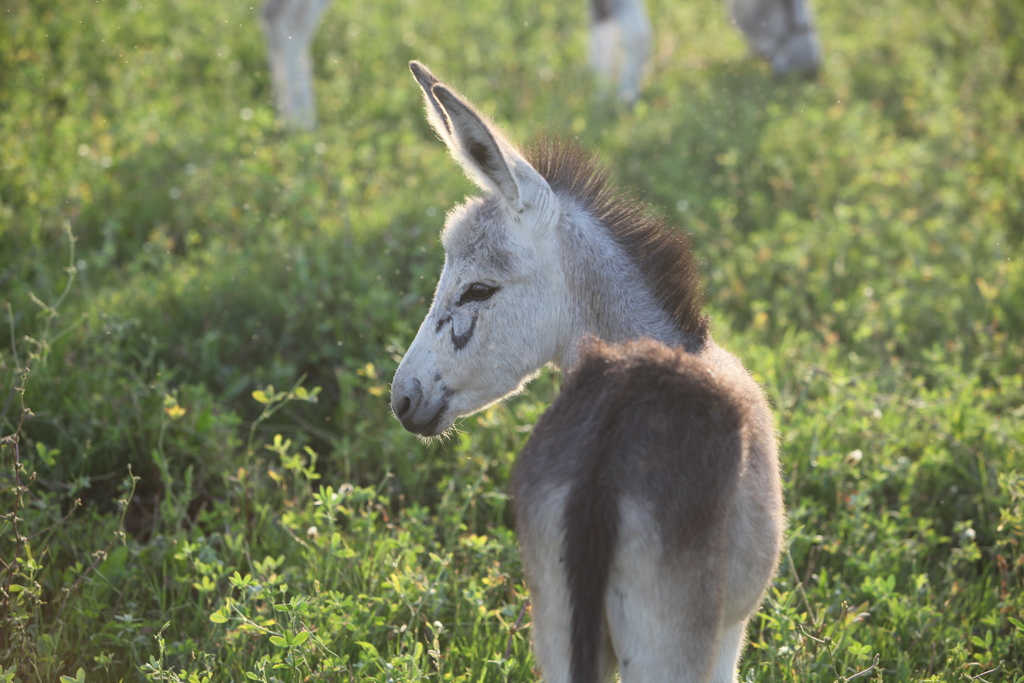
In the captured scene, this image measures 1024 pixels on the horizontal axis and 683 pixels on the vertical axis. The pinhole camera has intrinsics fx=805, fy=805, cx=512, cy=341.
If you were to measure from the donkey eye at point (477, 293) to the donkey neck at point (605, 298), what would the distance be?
25 centimetres

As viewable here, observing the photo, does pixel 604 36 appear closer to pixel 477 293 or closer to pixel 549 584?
pixel 477 293

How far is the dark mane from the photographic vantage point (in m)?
2.64

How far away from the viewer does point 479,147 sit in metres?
2.64

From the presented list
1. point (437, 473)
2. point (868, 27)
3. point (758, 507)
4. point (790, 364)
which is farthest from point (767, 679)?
point (868, 27)

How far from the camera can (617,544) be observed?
1.90 metres

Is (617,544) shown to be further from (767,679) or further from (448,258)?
(767,679)

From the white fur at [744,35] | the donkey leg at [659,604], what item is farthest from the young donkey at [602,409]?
the white fur at [744,35]

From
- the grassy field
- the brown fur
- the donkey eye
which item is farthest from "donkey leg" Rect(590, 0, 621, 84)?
the brown fur

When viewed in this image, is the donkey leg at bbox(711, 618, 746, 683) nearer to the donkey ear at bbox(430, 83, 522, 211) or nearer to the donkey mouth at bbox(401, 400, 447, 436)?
the donkey mouth at bbox(401, 400, 447, 436)

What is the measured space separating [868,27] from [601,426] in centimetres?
1007

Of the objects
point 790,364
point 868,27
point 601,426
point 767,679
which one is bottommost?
point 767,679

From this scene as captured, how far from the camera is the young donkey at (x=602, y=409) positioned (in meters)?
1.92

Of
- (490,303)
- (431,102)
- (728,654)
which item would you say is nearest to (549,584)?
(728,654)

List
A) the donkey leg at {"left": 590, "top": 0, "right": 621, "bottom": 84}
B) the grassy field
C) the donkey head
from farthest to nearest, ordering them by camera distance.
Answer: the donkey leg at {"left": 590, "top": 0, "right": 621, "bottom": 84} → the grassy field → the donkey head
